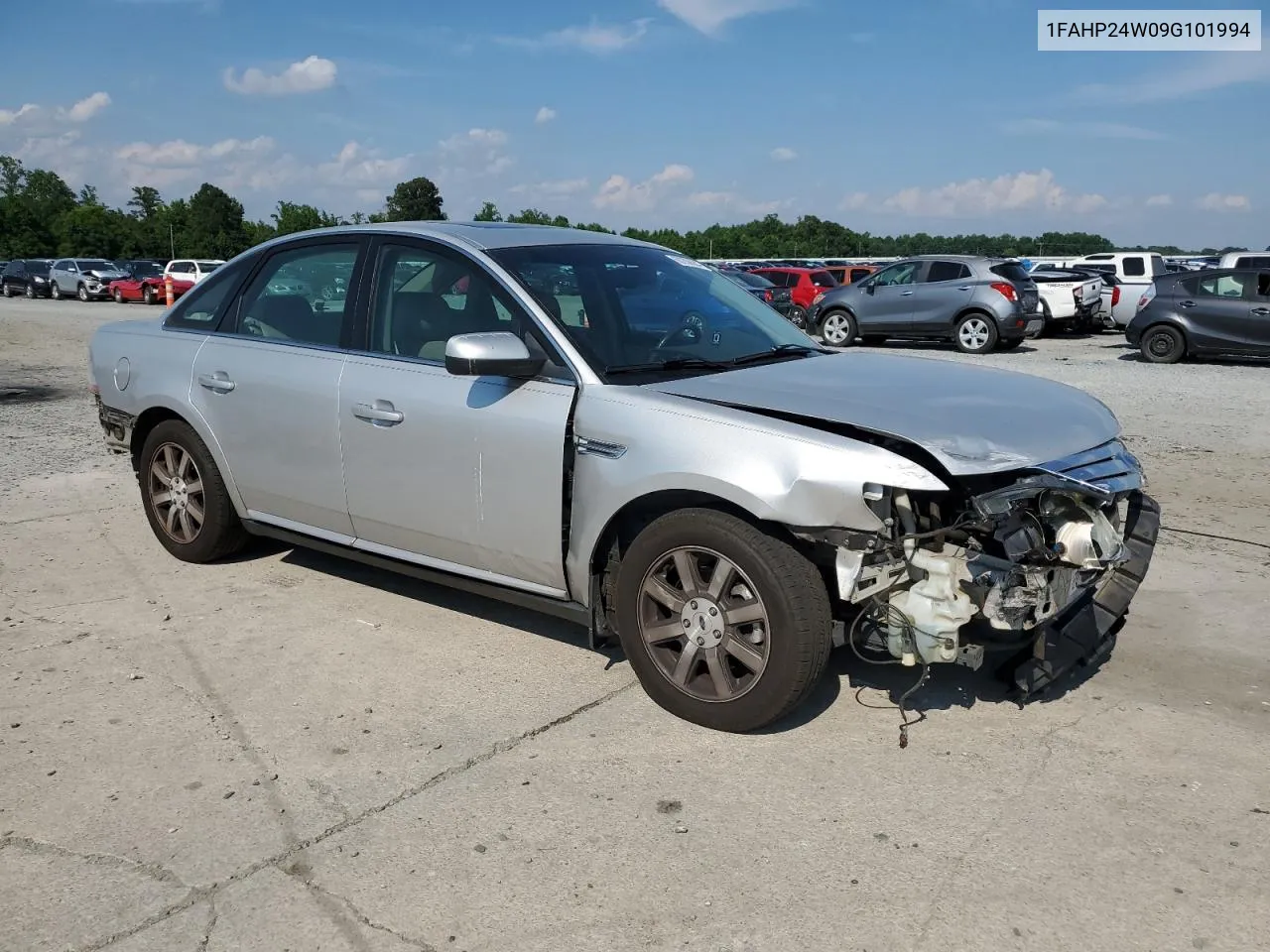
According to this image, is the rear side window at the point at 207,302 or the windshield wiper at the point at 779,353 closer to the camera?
the windshield wiper at the point at 779,353

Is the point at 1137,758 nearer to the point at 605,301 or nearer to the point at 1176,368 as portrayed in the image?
the point at 605,301

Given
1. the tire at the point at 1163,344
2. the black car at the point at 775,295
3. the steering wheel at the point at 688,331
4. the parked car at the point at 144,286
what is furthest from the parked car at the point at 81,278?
the steering wheel at the point at 688,331

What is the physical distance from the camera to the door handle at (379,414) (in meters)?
4.55

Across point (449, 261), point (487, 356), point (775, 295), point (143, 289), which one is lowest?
point (487, 356)

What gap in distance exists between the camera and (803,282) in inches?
1069

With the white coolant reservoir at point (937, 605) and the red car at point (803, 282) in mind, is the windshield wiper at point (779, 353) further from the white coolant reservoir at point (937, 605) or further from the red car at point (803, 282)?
the red car at point (803, 282)

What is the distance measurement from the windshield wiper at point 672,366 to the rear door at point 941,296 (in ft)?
52.1

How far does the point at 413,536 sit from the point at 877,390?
2011 mm

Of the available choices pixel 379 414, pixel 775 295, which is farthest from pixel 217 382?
pixel 775 295

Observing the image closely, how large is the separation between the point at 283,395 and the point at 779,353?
2.27 metres

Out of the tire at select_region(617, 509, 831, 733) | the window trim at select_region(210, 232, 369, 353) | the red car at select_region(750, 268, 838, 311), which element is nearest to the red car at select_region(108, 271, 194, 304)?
the red car at select_region(750, 268, 838, 311)

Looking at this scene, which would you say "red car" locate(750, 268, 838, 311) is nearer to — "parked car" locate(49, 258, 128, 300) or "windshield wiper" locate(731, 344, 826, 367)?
"windshield wiper" locate(731, 344, 826, 367)

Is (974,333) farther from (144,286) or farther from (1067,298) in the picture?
(144,286)

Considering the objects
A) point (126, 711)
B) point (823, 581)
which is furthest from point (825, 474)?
point (126, 711)
